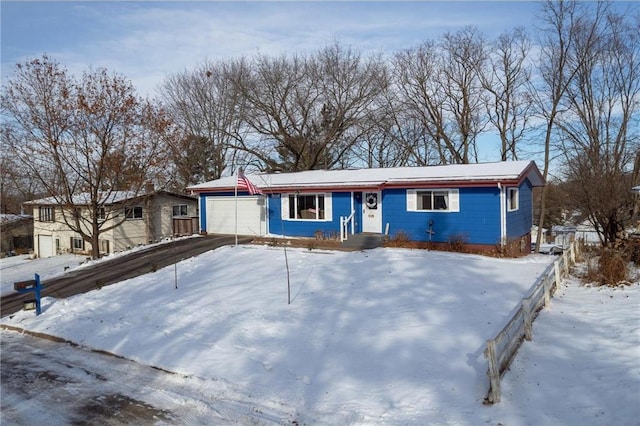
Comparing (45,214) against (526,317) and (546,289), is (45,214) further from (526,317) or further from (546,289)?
(526,317)

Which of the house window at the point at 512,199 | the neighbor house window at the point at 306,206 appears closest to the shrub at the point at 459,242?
the house window at the point at 512,199

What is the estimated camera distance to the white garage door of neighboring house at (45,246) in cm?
3238

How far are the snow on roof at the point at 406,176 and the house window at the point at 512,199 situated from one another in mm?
863

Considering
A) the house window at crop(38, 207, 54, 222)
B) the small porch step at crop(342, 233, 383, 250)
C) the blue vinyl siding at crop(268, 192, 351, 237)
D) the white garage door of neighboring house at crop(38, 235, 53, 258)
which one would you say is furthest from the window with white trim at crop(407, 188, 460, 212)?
the white garage door of neighboring house at crop(38, 235, 53, 258)

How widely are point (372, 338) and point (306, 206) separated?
12.6m

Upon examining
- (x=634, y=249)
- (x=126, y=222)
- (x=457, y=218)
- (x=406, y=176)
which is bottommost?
(x=634, y=249)

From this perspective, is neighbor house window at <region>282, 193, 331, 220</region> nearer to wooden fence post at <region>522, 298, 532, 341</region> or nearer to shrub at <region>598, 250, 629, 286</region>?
shrub at <region>598, 250, 629, 286</region>

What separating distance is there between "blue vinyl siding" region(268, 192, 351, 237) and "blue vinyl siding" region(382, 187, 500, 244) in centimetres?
180

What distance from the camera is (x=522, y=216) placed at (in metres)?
19.6

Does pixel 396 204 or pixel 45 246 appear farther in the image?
pixel 45 246

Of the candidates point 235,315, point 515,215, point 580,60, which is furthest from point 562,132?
point 235,315

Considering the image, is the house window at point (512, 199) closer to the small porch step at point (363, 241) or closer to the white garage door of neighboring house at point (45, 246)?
the small porch step at point (363, 241)

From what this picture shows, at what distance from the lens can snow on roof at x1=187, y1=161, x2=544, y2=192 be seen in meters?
17.0

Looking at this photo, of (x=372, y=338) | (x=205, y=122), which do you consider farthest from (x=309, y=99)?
(x=372, y=338)
